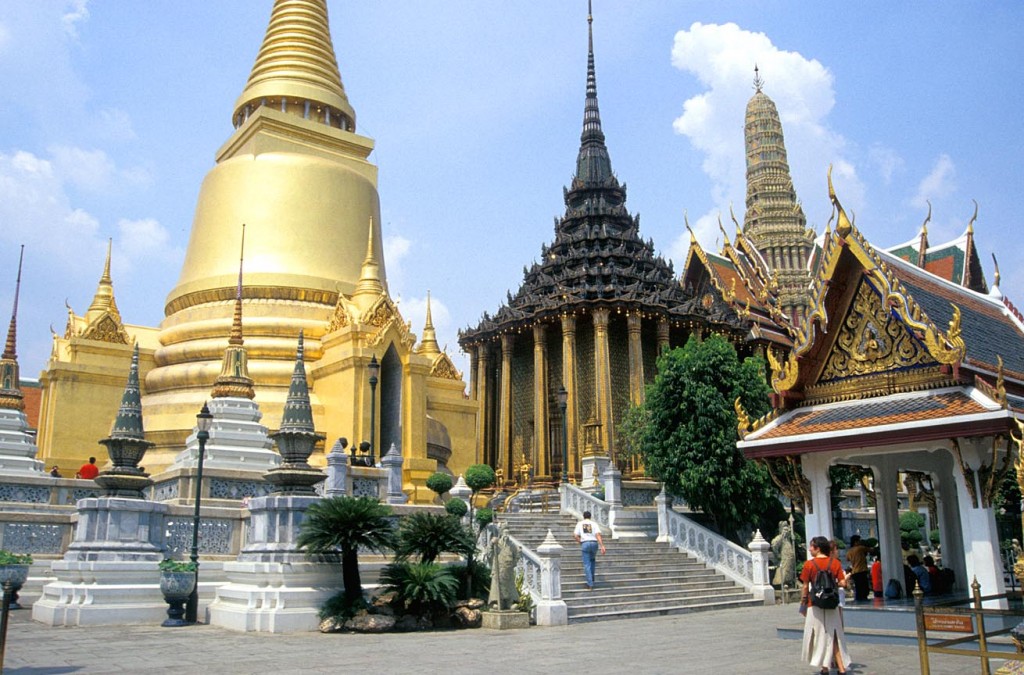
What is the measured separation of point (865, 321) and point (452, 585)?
643 centimetres

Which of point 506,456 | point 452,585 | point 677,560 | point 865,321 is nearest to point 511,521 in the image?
point 677,560

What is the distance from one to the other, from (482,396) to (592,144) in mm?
12059

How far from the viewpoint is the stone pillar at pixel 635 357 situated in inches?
1208

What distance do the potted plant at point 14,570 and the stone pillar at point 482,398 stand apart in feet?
68.7

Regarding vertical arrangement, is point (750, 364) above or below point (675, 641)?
above

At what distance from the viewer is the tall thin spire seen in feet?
124

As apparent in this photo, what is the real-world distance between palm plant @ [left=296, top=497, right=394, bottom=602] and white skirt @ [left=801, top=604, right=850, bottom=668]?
6.29 metres

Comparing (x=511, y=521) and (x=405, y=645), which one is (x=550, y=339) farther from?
(x=405, y=645)

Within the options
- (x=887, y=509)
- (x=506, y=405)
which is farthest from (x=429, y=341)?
(x=887, y=509)

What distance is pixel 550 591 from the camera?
14.1 metres

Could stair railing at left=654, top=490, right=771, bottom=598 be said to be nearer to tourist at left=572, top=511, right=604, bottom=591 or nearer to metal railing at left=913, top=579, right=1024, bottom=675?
tourist at left=572, top=511, right=604, bottom=591

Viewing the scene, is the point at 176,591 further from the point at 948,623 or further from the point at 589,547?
the point at 948,623

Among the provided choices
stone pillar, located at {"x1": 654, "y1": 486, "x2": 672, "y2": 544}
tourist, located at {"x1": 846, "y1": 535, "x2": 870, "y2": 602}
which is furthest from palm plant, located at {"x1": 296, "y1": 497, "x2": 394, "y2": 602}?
stone pillar, located at {"x1": 654, "y1": 486, "x2": 672, "y2": 544}

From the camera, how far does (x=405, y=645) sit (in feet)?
34.3
